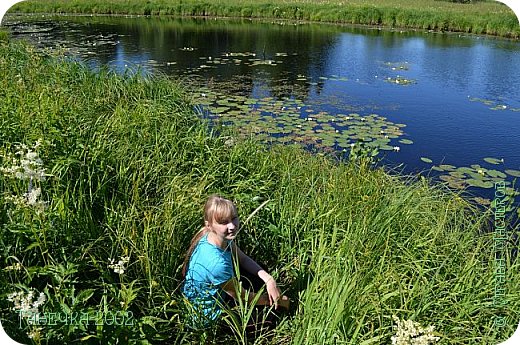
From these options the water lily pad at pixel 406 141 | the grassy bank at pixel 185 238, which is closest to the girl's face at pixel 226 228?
the grassy bank at pixel 185 238

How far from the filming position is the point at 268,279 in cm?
192

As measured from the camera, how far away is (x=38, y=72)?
389 centimetres

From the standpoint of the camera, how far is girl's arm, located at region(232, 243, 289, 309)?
1.91 meters

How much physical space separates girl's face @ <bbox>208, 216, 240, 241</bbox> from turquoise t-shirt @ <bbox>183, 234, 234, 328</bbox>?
0.06 m

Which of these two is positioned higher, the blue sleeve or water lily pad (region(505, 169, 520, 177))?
the blue sleeve

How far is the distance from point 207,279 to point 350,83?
24.2ft

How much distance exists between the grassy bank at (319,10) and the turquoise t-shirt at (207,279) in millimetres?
16305

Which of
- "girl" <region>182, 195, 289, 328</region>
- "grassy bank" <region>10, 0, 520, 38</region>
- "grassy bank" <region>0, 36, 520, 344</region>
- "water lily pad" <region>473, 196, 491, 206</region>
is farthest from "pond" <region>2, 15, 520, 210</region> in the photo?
"girl" <region>182, 195, 289, 328</region>

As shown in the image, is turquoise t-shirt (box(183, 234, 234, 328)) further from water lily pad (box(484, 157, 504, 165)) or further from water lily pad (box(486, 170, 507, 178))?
water lily pad (box(484, 157, 504, 165))

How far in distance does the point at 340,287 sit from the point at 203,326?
61 centimetres

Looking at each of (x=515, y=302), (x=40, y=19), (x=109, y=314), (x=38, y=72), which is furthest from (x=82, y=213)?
(x=40, y=19)

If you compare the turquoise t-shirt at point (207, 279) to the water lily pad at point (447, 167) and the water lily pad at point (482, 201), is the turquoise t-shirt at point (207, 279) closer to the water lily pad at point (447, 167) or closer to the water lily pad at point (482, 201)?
the water lily pad at point (482, 201)

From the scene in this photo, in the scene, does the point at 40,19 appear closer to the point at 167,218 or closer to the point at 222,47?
the point at 222,47

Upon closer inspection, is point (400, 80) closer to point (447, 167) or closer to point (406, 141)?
point (406, 141)
